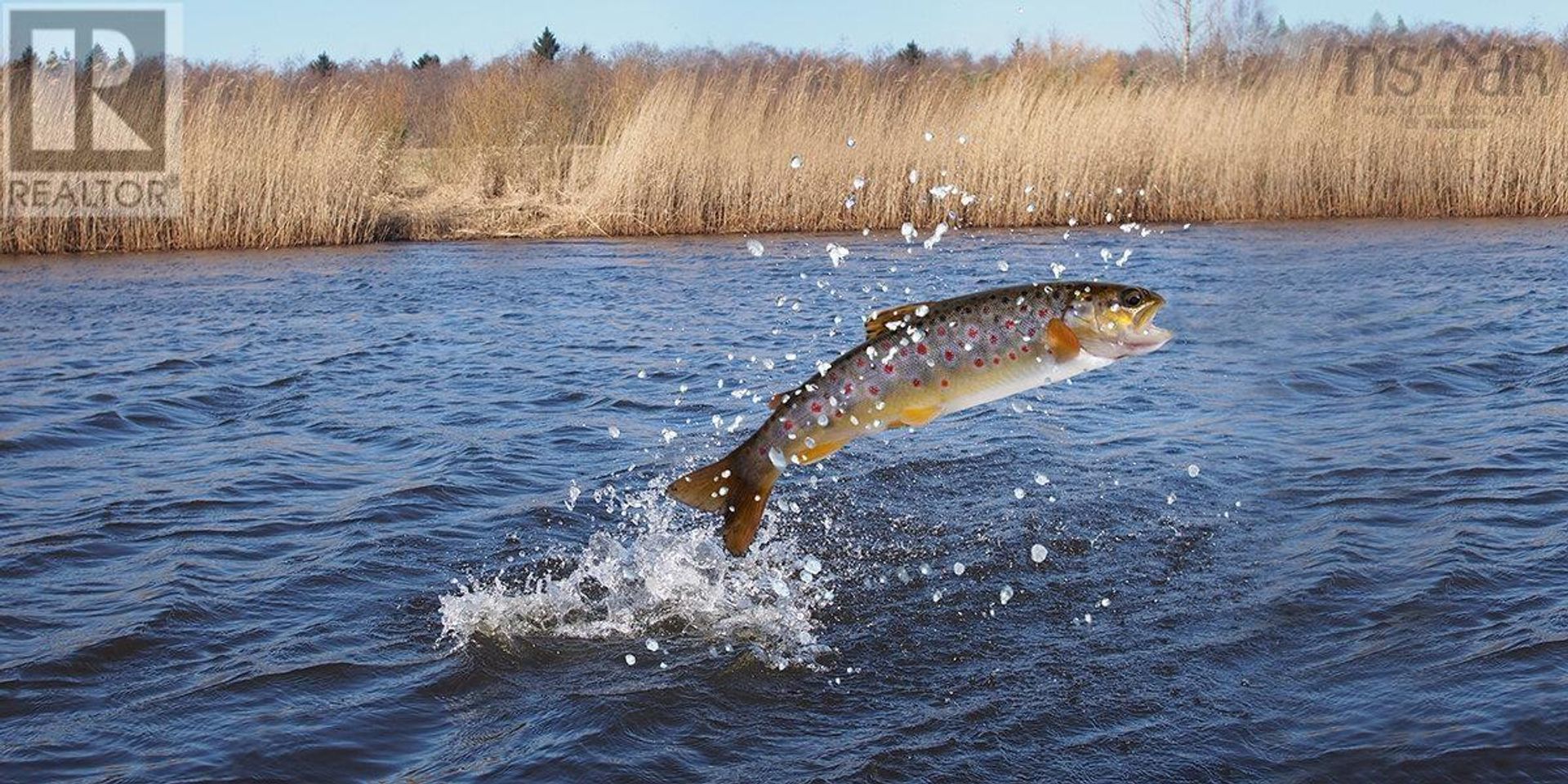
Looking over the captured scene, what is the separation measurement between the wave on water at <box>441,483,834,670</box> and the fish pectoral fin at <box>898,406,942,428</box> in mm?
1141

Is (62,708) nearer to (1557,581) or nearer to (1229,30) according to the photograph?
(1557,581)

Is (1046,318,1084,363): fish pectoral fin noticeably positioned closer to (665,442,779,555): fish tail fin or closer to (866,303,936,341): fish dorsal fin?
(866,303,936,341): fish dorsal fin

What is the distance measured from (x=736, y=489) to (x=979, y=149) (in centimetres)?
1345

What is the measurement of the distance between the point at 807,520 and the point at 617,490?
3.39 ft

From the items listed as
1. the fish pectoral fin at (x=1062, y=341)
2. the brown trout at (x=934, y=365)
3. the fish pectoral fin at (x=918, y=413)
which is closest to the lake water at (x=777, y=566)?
the brown trout at (x=934, y=365)

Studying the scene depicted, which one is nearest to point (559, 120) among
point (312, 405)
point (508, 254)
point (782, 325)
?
point (508, 254)

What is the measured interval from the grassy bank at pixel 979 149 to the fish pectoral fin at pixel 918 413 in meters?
12.8

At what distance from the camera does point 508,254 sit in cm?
1727

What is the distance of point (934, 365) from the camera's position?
398cm

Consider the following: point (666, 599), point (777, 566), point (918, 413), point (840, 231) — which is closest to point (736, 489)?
point (918, 413)

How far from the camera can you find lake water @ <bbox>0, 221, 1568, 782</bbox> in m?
4.34

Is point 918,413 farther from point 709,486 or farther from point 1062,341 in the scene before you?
point 709,486

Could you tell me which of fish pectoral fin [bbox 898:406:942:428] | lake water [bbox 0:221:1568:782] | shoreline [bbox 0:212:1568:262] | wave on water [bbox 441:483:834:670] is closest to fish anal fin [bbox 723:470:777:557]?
fish pectoral fin [bbox 898:406:942:428]

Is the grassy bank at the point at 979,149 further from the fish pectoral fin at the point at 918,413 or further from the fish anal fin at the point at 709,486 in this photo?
the fish pectoral fin at the point at 918,413
